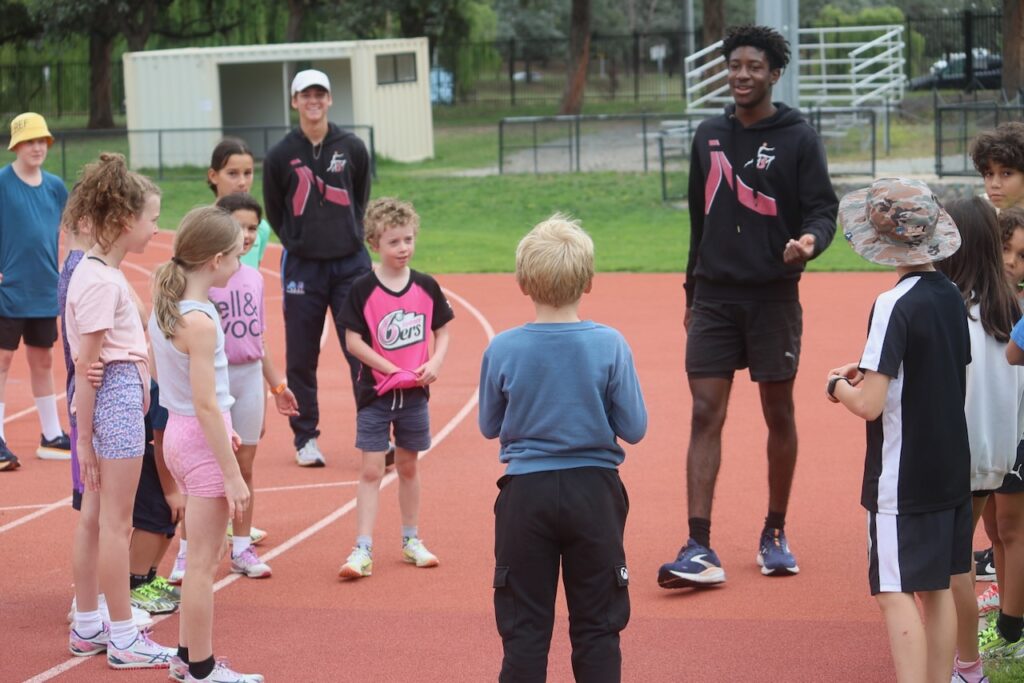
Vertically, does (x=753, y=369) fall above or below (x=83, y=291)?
below

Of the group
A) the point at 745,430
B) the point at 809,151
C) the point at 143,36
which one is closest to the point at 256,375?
the point at 809,151

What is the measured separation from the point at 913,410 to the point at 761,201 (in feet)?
7.15

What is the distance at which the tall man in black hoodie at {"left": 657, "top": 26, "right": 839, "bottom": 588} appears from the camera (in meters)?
6.41

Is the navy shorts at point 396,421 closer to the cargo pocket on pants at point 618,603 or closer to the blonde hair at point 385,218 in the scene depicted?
the blonde hair at point 385,218

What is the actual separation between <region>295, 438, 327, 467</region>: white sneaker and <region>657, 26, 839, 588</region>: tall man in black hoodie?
3.27 metres

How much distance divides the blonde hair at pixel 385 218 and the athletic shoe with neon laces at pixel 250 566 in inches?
64.7

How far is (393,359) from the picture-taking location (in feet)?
22.4

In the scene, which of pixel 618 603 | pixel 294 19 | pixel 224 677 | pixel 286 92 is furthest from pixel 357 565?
pixel 294 19

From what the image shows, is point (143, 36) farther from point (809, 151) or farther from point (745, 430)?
point (809, 151)

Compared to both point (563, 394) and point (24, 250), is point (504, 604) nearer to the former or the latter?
point (563, 394)

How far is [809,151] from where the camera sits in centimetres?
646

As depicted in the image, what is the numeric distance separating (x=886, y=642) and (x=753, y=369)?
1473 mm

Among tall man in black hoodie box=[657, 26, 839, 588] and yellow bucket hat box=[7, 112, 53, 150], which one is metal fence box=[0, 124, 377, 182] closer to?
yellow bucket hat box=[7, 112, 53, 150]

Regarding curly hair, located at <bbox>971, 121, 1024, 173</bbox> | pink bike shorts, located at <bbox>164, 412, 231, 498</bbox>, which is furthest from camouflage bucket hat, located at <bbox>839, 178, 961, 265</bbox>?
pink bike shorts, located at <bbox>164, 412, 231, 498</bbox>
